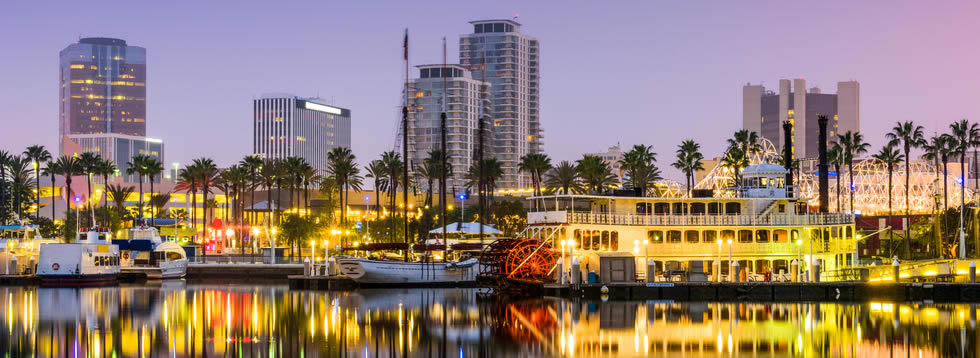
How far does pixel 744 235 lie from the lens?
68.4 meters

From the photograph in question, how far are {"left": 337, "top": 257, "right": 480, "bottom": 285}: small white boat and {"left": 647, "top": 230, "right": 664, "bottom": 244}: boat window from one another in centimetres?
1638

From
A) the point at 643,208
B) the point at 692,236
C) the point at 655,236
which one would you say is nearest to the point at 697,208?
the point at 692,236

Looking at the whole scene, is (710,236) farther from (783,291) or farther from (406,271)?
(406,271)

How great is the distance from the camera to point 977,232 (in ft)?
281

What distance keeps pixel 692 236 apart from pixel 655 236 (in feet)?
7.39

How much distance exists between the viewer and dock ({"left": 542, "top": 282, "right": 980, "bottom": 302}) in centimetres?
6078

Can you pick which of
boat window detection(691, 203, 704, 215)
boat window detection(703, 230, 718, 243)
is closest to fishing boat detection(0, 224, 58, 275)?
boat window detection(691, 203, 704, 215)

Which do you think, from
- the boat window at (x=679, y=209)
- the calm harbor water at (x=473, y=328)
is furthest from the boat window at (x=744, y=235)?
the calm harbor water at (x=473, y=328)

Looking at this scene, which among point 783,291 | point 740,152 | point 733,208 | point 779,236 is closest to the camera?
point 783,291

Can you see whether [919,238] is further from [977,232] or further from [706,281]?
[706,281]

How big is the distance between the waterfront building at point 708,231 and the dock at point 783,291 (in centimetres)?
418

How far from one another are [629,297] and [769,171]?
46.6 ft

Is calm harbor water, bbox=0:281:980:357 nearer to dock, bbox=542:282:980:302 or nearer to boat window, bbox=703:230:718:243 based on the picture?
dock, bbox=542:282:980:302

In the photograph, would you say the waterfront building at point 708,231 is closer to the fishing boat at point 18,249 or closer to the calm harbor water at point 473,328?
the calm harbor water at point 473,328
